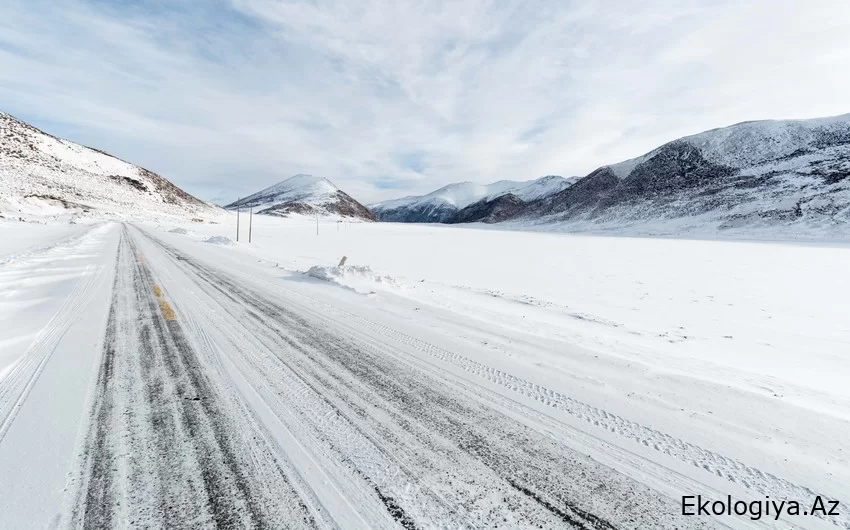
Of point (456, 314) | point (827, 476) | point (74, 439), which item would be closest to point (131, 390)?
point (74, 439)

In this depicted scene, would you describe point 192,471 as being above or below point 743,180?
below

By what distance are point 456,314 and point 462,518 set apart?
5115mm

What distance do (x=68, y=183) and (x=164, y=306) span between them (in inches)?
3814

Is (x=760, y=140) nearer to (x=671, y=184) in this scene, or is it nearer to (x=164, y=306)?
(x=671, y=184)

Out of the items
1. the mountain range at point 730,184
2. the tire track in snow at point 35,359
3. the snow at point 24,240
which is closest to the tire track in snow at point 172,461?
the tire track in snow at point 35,359

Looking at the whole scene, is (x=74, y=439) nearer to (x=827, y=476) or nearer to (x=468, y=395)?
(x=468, y=395)

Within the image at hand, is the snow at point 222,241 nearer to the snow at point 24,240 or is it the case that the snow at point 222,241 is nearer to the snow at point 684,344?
the snow at point 24,240

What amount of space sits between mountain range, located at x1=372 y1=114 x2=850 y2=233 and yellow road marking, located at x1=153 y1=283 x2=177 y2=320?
67.4 meters

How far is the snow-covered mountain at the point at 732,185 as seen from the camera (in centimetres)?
5431

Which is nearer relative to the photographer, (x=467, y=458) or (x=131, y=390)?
(x=467, y=458)

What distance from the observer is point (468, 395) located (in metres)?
3.60

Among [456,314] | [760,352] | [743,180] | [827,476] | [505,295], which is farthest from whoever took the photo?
[743,180]

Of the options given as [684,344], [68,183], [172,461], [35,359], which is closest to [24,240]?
[35,359]

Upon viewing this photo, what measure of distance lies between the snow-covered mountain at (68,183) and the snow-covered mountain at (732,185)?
102m
